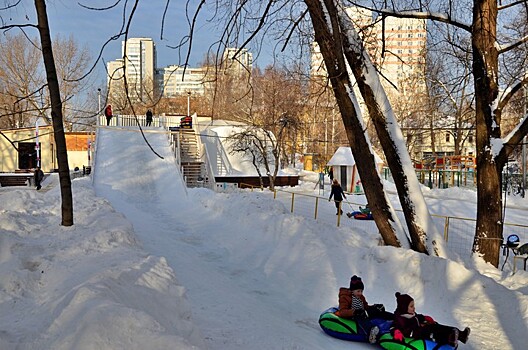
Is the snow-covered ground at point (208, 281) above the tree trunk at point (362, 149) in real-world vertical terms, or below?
below

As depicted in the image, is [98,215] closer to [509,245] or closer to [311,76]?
[311,76]

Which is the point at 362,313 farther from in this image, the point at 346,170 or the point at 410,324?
the point at 346,170

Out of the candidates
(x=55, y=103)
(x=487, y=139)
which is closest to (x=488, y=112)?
(x=487, y=139)

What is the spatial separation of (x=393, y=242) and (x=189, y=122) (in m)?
26.4

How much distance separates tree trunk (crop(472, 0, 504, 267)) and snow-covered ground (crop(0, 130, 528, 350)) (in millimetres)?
716

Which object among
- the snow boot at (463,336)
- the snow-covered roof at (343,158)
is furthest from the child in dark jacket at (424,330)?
the snow-covered roof at (343,158)

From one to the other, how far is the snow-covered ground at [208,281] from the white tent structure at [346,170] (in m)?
15.3

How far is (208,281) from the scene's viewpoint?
9188mm

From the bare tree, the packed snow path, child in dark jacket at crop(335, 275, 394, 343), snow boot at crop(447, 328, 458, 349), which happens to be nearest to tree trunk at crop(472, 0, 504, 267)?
the bare tree

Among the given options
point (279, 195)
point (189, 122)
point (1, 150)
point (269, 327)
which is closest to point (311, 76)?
point (269, 327)

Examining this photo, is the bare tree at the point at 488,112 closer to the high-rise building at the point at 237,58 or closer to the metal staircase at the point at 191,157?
the high-rise building at the point at 237,58

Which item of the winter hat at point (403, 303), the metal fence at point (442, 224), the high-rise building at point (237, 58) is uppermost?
the high-rise building at point (237, 58)

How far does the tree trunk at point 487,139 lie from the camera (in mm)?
10492

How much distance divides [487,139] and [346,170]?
20.4 m
